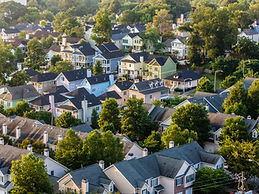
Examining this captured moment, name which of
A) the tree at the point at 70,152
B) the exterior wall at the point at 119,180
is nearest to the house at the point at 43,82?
the tree at the point at 70,152

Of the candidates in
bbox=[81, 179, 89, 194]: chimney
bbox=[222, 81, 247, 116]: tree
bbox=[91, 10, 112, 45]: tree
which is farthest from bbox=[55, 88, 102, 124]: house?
bbox=[91, 10, 112, 45]: tree

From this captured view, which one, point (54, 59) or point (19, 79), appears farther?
point (54, 59)

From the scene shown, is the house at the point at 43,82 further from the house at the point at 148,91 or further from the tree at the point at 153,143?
the tree at the point at 153,143

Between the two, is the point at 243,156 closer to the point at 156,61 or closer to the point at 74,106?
the point at 74,106

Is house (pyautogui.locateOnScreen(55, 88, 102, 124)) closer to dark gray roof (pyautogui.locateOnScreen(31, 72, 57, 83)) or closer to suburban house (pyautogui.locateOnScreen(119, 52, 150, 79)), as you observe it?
dark gray roof (pyautogui.locateOnScreen(31, 72, 57, 83))

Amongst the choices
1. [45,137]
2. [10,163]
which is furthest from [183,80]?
[10,163]

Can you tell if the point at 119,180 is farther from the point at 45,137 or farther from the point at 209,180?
the point at 45,137

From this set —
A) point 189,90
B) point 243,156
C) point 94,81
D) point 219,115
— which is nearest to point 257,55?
point 189,90
